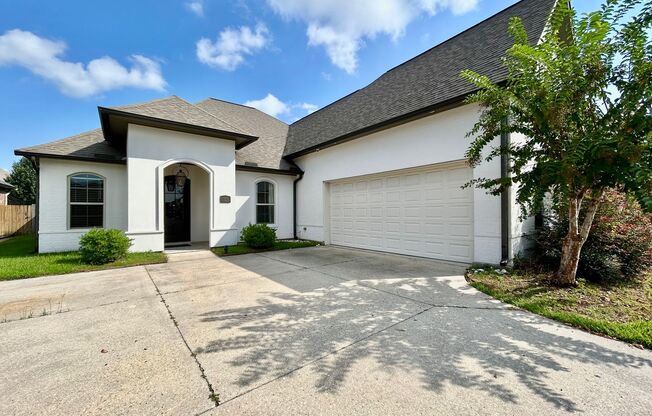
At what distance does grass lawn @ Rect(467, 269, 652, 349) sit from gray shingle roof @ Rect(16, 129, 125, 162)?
39.1 ft

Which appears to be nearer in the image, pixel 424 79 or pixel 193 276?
pixel 193 276

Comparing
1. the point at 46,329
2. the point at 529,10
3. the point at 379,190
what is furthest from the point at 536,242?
the point at 46,329

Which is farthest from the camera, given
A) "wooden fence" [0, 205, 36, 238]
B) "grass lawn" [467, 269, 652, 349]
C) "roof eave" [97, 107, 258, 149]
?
"wooden fence" [0, 205, 36, 238]

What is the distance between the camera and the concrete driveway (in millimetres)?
2057

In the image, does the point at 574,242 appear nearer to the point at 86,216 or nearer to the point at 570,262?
the point at 570,262

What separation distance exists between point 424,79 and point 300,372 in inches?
385

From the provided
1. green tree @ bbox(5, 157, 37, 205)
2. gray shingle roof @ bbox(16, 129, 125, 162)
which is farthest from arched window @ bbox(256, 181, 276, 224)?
green tree @ bbox(5, 157, 37, 205)

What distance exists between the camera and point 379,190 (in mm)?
9281

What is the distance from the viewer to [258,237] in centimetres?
952

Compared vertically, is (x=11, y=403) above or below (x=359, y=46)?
below

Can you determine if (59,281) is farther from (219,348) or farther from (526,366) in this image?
(526,366)

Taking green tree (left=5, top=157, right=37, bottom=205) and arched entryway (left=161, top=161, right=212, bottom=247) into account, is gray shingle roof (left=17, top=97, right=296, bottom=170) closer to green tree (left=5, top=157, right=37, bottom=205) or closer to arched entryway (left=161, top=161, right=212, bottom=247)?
arched entryway (left=161, top=161, right=212, bottom=247)

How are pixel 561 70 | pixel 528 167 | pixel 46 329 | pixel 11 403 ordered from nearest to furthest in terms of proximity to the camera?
pixel 11 403, pixel 46 329, pixel 561 70, pixel 528 167

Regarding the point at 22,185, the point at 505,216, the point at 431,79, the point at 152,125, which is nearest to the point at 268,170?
the point at 152,125
